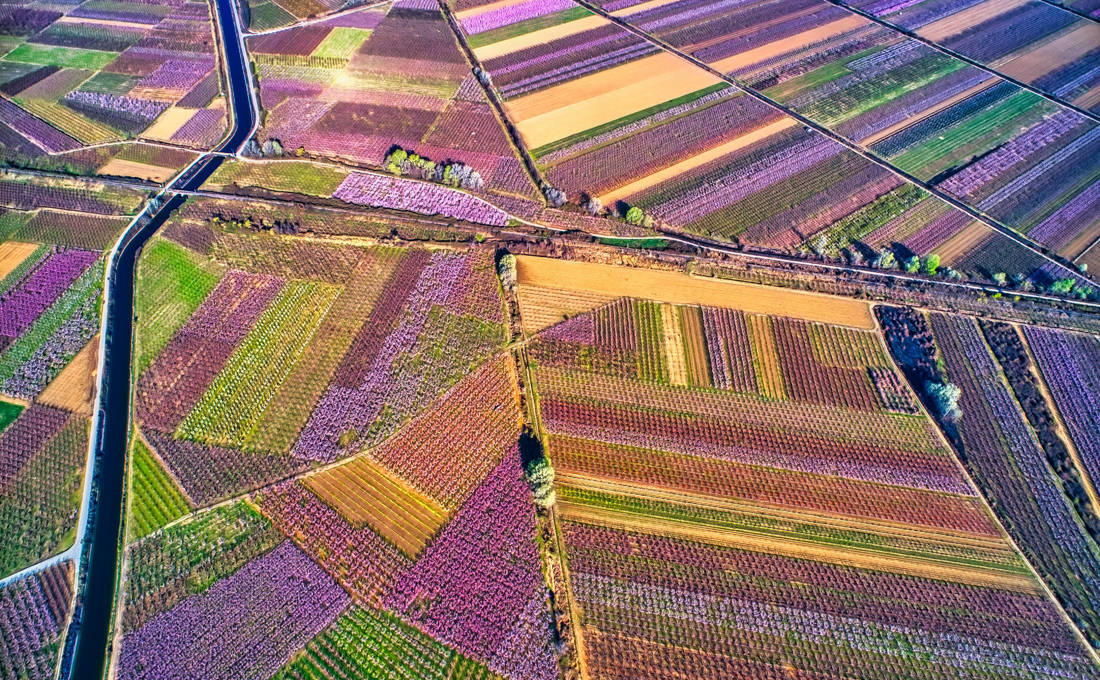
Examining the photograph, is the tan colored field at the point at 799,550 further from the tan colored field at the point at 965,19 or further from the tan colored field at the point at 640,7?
the tan colored field at the point at 965,19

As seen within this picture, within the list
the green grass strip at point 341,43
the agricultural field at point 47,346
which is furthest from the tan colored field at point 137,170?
the green grass strip at point 341,43

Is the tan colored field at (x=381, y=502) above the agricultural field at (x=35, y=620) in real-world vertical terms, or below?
above

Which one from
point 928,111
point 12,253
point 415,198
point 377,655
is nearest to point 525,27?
point 415,198

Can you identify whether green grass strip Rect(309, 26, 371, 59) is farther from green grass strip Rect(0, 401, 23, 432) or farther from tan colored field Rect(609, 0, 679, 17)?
green grass strip Rect(0, 401, 23, 432)

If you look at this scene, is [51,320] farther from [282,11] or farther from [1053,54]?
[1053,54]

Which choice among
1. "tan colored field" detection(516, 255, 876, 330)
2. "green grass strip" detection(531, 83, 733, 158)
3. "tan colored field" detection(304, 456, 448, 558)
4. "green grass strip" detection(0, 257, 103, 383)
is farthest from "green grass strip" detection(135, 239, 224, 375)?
"green grass strip" detection(531, 83, 733, 158)
